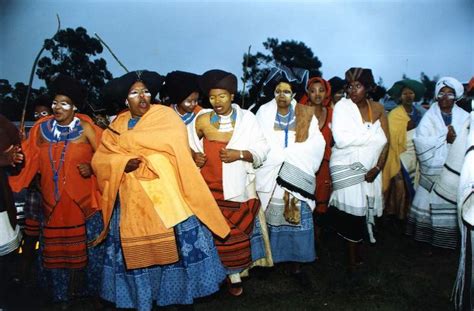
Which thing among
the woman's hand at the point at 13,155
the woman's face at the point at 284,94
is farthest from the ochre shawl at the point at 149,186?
the woman's face at the point at 284,94

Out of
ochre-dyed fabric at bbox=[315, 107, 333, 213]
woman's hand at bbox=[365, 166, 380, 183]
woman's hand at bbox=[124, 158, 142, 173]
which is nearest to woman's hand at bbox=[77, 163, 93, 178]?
woman's hand at bbox=[124, 158, 142, 173]

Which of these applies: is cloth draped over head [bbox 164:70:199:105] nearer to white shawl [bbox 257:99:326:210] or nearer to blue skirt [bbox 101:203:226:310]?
white shawl [bbox 257:99:326:210]

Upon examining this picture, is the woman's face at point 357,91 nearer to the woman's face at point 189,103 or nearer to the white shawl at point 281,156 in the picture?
the white shawl at point 281,156

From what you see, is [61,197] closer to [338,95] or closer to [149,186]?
[149,186]

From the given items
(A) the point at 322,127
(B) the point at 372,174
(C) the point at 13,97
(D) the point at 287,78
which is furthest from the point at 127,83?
(B) the point at 372,174

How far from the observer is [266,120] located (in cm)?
468

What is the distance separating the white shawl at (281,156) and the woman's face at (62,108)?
192 centimetres

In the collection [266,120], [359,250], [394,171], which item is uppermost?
[266,120]

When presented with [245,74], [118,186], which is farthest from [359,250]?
[118,186]

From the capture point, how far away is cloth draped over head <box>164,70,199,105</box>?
500 cm

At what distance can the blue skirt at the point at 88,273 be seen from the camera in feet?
13.7

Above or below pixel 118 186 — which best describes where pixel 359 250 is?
below

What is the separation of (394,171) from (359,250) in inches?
69.1

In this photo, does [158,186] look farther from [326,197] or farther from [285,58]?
[285,58]
